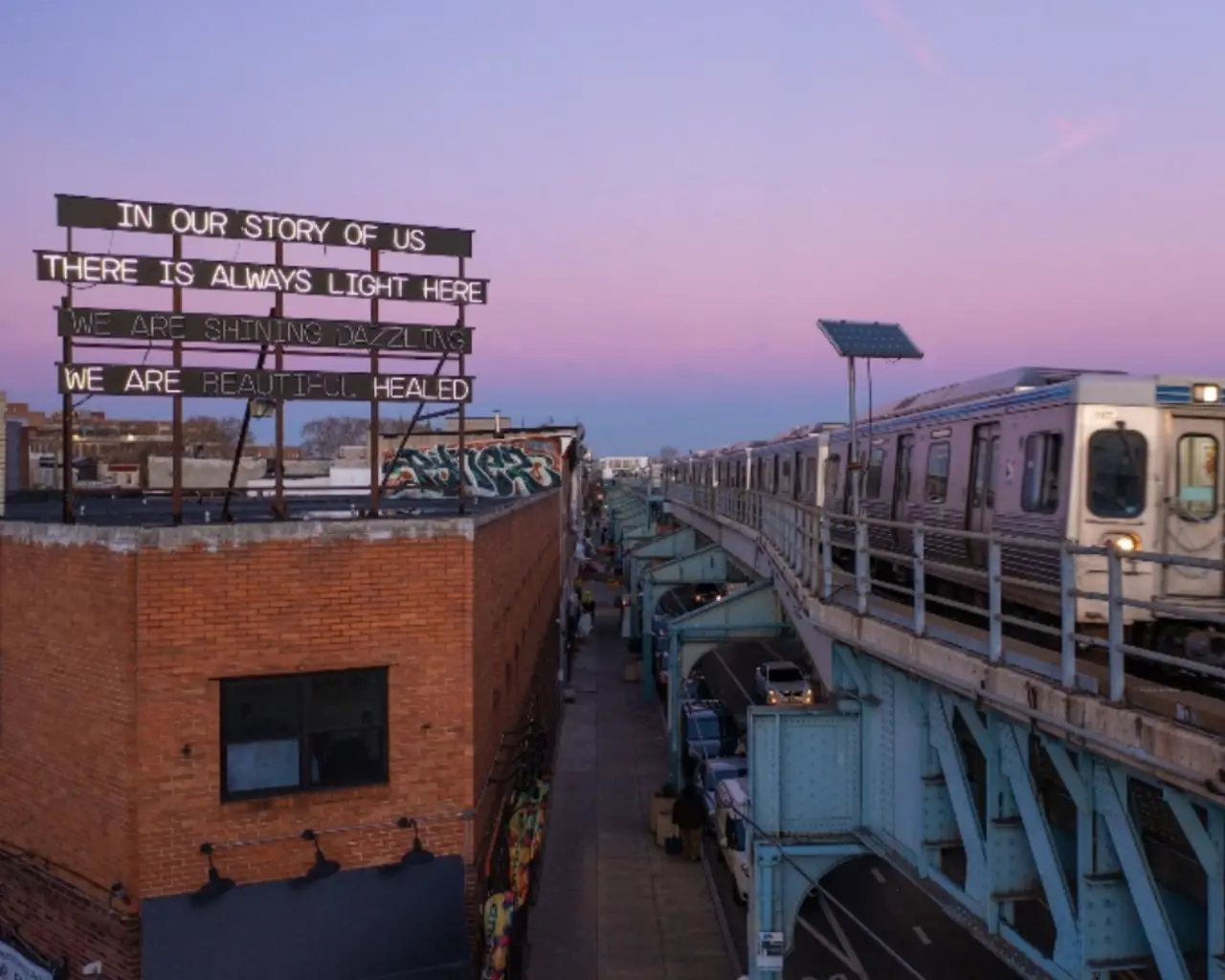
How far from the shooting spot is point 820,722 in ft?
33.8

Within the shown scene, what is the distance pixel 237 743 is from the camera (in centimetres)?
987

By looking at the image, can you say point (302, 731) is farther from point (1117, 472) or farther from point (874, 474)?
point (874, 474)

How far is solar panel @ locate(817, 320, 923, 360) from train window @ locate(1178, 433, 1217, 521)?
11.9ft

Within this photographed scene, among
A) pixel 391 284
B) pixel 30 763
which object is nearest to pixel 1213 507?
pixel 391 284

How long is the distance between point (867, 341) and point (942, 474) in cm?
240

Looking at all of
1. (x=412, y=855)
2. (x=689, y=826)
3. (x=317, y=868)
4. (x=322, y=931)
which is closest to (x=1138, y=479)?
(x=412, y=855)

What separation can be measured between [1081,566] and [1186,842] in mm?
3539

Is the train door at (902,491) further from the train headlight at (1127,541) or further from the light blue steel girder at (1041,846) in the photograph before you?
the light blue steel girder at (1041,846)

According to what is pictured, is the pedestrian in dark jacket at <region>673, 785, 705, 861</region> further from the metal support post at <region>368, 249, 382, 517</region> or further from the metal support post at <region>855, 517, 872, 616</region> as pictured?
the metal support post at <region>368, 249, 382, 517</region>

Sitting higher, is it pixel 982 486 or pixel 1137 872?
pixel 982 486

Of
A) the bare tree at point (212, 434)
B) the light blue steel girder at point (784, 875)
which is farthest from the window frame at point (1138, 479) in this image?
the bare tree at point (212, 434)

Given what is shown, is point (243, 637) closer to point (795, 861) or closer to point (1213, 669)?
point (795, 861)

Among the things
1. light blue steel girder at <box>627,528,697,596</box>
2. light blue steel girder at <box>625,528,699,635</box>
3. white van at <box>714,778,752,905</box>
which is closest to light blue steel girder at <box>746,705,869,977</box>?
white van at <box>714,778,752,905</box>

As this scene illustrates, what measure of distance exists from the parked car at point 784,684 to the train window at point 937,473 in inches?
452
